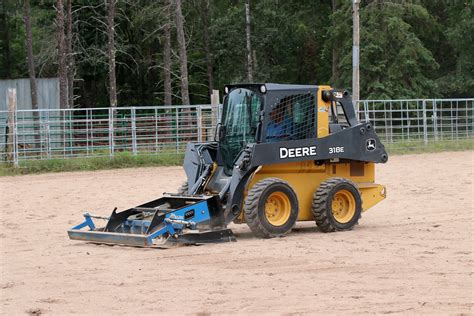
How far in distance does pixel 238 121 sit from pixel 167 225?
7.77ft

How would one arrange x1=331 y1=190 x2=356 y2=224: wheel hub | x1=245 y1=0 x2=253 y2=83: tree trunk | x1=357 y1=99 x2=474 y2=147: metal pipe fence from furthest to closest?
x1=245 y1=0 x2=253 y2=83: tree trunk, x1=357 y1=99 x2=474 y2=147: metal pipe fence, x1=331 y1=190 x2=356 y2=224: wheel hub

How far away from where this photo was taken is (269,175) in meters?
13.1

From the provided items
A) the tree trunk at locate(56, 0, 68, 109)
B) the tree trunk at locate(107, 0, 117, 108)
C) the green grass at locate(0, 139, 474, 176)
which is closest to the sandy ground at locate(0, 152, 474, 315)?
the green grass at locate(0, 139, 474, 176)

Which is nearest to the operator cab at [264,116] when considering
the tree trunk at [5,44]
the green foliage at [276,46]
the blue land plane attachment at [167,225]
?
the blue land plane attachment at [167,225]

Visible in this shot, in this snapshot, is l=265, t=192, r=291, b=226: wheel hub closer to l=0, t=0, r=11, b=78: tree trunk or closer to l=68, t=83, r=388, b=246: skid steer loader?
l=68, t=83, r=388, b=246: skid steer loader

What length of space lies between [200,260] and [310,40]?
37826 millimetres

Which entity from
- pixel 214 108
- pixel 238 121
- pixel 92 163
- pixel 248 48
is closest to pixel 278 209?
pixel 238 121

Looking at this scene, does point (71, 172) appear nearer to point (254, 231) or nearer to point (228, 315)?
point (254, 231)

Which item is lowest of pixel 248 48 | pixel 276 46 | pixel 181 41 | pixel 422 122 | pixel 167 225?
pixel 167 225

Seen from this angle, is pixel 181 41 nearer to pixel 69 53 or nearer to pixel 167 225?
pixel 69 53

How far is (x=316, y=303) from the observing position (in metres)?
8.48

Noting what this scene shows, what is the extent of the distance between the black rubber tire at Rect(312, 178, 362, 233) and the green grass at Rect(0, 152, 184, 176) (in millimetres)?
12487

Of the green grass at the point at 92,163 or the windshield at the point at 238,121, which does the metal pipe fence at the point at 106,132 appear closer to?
the green grass at the point at 92,163

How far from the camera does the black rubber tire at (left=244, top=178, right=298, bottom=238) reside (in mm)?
12414
